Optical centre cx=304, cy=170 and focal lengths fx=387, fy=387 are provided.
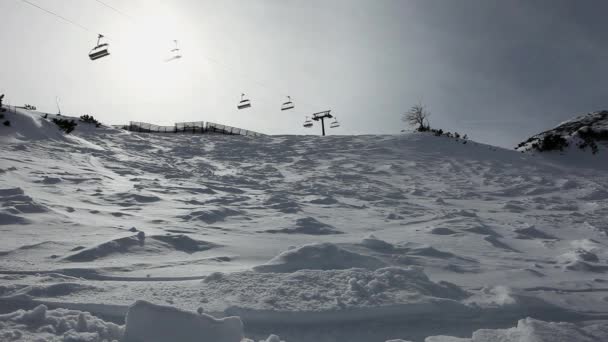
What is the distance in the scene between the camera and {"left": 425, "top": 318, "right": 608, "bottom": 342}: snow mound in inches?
84.7

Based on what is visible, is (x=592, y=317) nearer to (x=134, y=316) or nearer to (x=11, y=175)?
(x=134, y=316)

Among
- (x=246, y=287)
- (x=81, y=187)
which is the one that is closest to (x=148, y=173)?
(x=81, y=187)

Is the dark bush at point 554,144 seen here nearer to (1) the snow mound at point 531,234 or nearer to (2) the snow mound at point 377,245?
(1) the snow mound at point 531,234

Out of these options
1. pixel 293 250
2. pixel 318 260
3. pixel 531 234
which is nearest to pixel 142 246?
pixel 293 250

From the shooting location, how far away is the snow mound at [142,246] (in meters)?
3.55

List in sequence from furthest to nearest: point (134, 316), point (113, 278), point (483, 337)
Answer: point (113, 278) → point (483, 337) → point (134, 316)

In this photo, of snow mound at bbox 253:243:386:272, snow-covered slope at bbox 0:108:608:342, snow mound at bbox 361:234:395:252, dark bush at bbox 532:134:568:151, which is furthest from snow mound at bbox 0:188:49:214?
dark bush at bbox 532:134:568:151

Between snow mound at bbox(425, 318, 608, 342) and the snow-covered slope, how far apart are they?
0.02 meters

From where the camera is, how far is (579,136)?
18.2m

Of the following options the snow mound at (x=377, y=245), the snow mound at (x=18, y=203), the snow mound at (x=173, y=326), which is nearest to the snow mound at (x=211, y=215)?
the snow mound at (x=18, y=203)

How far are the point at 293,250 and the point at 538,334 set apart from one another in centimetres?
207

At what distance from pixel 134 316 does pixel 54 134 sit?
41.1 ft

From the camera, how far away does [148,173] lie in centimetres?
1024

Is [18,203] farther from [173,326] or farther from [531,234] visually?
[531,234]
